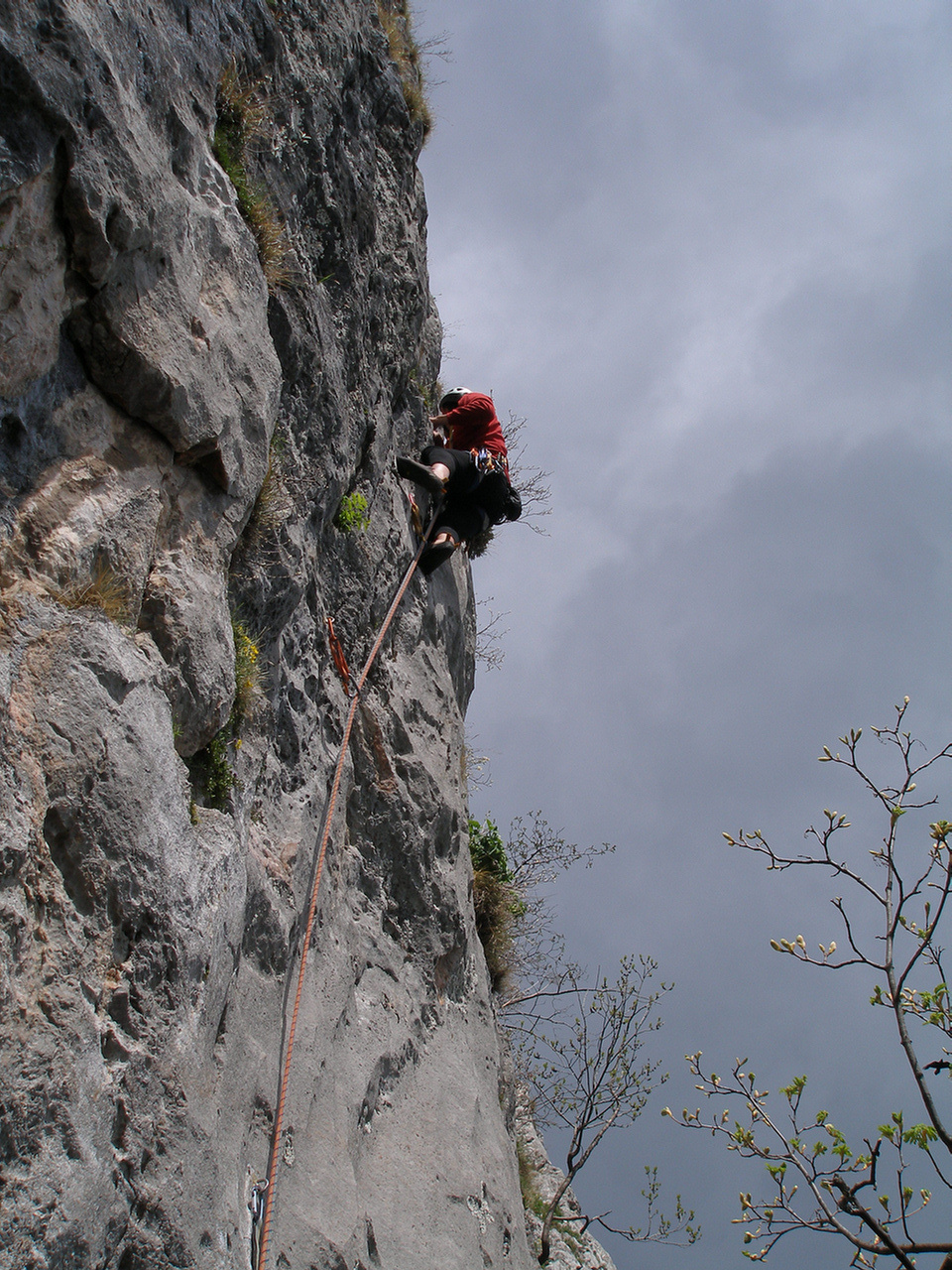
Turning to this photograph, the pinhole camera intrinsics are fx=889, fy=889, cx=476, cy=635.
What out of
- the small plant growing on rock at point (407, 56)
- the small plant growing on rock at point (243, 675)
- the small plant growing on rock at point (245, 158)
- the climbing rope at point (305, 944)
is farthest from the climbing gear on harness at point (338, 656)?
the small plant growing on rock at point (407, 56)

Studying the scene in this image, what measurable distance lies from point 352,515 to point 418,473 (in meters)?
1.29

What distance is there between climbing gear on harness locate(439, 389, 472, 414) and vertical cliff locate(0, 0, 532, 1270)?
4.39 feet

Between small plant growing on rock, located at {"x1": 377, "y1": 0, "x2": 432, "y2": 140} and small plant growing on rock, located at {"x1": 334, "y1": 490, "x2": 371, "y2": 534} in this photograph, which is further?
small plant growing on rock, located at {"x1": 377, "y1": 0, "x2": 432, "y2": 140}

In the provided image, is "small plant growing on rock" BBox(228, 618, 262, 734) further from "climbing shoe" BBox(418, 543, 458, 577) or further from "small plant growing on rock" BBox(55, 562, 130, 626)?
"climbing shoe" BBox(418, 543, 458, 577)

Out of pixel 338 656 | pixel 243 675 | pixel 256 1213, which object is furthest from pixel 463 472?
pixel 256 1213

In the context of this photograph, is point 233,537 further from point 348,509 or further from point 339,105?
point 339,105

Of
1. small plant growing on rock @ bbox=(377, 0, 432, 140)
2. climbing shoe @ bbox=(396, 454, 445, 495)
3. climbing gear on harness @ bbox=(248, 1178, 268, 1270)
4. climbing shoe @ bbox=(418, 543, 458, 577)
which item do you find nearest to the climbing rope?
climbing gear on harness @ bbox=(248, 1178, 268, 1270)

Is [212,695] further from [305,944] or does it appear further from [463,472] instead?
[463,472]

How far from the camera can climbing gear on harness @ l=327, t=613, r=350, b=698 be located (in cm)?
577

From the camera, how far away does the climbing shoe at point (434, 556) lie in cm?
750

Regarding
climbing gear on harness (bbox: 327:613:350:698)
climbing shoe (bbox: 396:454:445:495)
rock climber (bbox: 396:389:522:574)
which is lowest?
climbing gear on harness (bbox: 327:613:350:698)

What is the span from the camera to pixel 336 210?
605 cm

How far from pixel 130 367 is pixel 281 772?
227 centimetres

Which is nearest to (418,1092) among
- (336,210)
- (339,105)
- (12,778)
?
(12,778)
